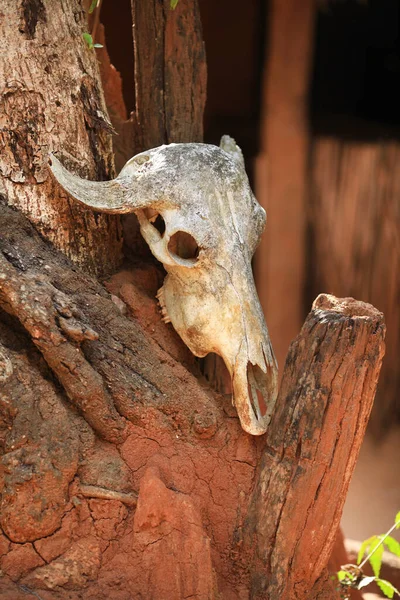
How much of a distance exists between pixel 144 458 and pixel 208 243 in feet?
2.67

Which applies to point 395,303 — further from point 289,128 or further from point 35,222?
point 35,222

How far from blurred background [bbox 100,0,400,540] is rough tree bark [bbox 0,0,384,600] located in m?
2.58

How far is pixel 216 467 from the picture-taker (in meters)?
2.98

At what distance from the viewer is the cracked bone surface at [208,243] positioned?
2.95 meters

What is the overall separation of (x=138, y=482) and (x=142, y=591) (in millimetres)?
363

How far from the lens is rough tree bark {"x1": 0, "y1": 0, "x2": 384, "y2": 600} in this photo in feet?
8.82

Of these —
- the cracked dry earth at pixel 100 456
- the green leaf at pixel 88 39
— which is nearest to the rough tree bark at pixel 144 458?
the cracked dry earth at pixel 100 456

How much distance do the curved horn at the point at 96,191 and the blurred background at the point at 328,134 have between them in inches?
90.4

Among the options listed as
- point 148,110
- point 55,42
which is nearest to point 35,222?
point 55,42

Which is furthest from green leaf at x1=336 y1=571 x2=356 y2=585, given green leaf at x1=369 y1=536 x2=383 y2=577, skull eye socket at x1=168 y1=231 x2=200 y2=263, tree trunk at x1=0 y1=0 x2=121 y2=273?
tree trunk at x1=0 y1=0 x2=121 y2=273

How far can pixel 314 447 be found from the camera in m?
2.81

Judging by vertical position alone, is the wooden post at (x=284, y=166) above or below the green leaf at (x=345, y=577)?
above

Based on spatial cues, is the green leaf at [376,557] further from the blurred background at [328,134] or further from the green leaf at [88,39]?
A: the blurred background at [328,134]

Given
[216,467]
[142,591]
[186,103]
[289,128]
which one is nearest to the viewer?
[142,591]
